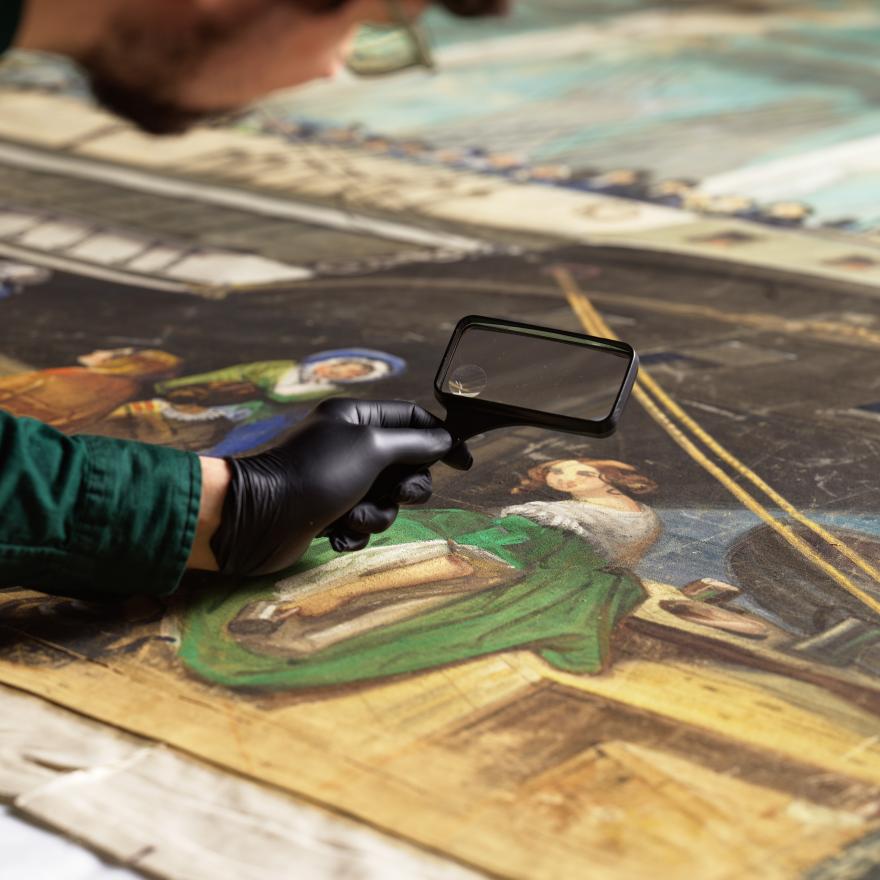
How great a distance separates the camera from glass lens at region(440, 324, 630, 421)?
1.52 m

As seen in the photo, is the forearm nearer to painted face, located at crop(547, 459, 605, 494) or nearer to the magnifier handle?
the magnifier handle

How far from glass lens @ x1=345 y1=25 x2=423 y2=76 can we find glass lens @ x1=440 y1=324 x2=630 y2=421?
0.42 meters

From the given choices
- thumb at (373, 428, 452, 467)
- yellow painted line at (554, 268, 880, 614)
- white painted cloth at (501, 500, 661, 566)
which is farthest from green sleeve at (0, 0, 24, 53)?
yellow painted line at (554, 268, 880, 614)

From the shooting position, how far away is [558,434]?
6.26ft

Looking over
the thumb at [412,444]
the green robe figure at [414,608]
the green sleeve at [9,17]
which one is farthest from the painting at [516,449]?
the green sleeve at [9,17]

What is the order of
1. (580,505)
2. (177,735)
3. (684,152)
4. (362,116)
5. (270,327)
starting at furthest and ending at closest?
(362,116) → (684,152) → (270,327) → (580,505) → (177,735)

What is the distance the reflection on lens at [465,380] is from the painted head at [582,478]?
9.1 inches

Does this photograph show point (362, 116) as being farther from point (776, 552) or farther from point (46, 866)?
point (46, 866)

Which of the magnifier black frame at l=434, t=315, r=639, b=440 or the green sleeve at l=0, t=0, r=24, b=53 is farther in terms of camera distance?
the magnifier black frame at l=434, t=315, r=639, b=440

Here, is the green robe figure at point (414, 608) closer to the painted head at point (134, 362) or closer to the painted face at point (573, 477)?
the painted face at point (573, 477)

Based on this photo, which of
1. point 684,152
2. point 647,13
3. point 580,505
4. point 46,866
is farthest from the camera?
point 647,13

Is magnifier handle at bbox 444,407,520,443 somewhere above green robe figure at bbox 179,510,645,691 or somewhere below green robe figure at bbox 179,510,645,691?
Answer: above

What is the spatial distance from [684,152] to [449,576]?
7.53 feet

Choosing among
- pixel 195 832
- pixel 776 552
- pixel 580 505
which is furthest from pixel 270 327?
pixel 195 832
